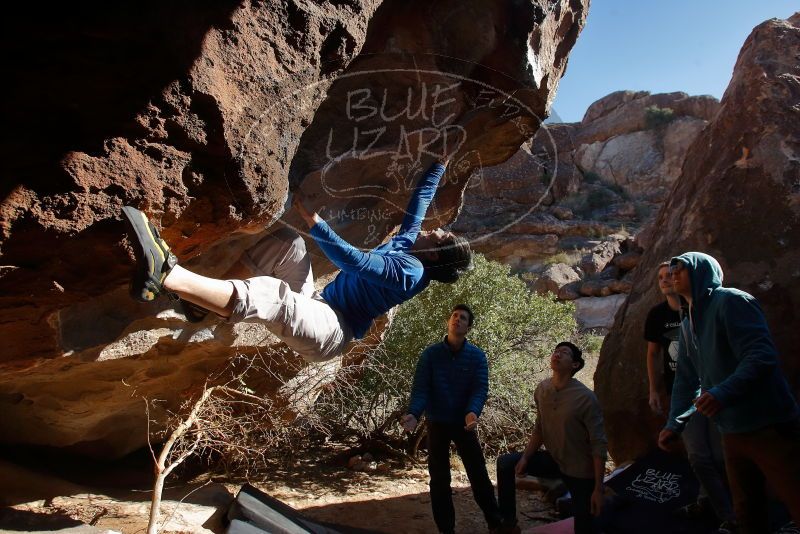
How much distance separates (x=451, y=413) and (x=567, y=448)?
844 millimetres

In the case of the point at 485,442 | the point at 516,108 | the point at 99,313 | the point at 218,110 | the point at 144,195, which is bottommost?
the point at 485,442

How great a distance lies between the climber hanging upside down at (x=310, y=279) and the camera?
8.45 feet

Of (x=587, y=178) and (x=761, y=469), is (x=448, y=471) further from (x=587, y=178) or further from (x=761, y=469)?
(x=587, y=178)

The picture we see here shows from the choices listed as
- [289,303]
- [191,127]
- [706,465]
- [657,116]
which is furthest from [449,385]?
[657,116]

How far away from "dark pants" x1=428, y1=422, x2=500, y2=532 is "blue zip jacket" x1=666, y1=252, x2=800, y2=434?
1478 mm

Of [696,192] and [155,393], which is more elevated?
[696,192]

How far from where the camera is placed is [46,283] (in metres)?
2.75

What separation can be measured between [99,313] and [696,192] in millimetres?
5681

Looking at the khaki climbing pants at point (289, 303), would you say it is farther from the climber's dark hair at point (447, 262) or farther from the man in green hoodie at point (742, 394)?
the man in green hoodie at point (742, 394)

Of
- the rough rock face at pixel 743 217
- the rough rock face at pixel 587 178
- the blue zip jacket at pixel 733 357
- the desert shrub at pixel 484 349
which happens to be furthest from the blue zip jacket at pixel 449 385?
the rough rock face at pixel 587 178

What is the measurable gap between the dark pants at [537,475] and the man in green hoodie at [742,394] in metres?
0.90

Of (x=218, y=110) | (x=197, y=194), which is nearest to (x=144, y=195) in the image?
(x=197, y=194)

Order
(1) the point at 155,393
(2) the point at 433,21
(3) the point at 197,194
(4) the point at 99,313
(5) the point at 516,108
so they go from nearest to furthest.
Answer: (3) the point at 197,194 → (4) the point at 99,313 → (2) the point at 433,21 → (5) the point at 516,108 → (1) the point at 155,393

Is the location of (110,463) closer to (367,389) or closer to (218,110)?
(367,389)
